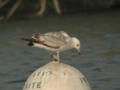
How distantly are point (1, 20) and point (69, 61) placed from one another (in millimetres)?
10106

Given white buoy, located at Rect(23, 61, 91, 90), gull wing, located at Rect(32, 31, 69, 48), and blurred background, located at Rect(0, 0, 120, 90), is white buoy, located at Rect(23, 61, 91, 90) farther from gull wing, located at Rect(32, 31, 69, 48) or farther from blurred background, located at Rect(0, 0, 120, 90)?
blurred background, located at Rect(0, 0, 120, 90)

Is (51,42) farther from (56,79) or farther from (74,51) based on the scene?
(74,51)

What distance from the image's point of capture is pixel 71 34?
697 inches

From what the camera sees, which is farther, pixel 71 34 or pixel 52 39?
pixel 71 34

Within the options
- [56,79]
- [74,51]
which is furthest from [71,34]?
[56,79]

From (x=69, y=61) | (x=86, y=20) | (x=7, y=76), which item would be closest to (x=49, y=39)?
(x=7, y=76)

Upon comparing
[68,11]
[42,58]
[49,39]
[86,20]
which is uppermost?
[68,11]

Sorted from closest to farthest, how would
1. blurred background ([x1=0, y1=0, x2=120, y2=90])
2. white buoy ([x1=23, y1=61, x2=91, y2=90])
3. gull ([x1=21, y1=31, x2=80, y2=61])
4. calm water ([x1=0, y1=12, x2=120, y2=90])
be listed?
white buoy ([x1=23, y1=61, x2=91, y2=90]), gull ([x1=21, y1=31, x2=80, y2=61]), calm water ([x1=0, y1=12, x2=120, y2=90]), blurred background ([x1=0, y1=0, x2=120, y2=90])

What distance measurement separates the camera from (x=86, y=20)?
2166 centimetres

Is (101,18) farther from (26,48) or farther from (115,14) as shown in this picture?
(26,48)

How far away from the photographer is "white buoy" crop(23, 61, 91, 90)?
6797 millimetres

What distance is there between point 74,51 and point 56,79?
832cm

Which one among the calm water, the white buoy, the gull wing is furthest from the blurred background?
the white buoy

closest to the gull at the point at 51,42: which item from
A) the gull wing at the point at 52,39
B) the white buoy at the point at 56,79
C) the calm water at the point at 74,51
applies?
the gull wing at the point at 52,39
